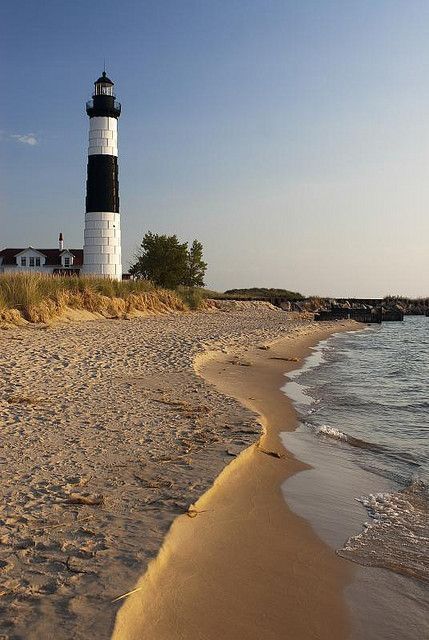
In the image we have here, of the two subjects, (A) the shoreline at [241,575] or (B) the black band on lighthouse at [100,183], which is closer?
(A) the shoreline at [241,575]

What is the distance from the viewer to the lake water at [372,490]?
353 centimetres

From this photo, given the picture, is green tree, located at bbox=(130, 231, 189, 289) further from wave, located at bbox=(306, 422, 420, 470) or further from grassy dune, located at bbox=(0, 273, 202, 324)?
wave, located at bbox=(306, 422, 420, 470)

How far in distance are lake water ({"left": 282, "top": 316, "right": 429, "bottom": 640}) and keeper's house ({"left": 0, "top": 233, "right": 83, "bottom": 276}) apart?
43.5 m

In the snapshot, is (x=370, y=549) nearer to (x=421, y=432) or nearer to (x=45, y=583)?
(x=45, y=583)

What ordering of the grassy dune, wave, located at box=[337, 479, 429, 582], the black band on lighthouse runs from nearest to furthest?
wave, located at box=[337, 479, 429, 582] < the grassy dune < the black band on lighthouse

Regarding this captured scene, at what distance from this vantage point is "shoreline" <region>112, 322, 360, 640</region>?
3.06 metres

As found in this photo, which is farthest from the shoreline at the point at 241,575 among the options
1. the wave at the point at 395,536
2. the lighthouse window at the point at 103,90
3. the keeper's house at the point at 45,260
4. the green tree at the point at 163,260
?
the keeper's house at the point at 45,260

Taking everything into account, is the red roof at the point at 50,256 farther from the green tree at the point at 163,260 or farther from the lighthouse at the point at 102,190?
the lighthouse at the point at 102,190

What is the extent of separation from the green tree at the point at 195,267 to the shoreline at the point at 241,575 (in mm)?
45777

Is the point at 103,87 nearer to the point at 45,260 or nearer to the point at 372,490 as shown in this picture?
the point at 45,260

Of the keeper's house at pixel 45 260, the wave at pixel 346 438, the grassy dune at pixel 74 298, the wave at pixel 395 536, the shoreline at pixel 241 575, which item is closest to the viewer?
the shoreline at pixel 241 575

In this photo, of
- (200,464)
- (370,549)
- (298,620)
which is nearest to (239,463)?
(200,464)

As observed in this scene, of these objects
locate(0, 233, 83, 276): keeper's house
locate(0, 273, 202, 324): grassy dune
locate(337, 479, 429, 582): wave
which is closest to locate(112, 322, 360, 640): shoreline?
locate(337, 479, 429, 582): wave

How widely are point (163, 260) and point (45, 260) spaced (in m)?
14.8
